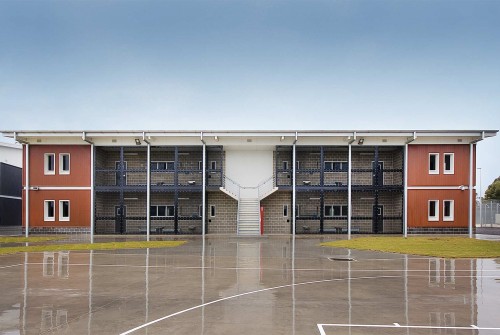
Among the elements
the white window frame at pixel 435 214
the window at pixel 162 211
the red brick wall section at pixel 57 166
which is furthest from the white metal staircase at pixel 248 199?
the white window frame at pixel 435 214

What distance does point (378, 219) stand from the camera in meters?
31.8

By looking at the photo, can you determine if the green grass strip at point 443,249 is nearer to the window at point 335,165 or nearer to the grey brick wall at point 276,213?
the grey brick wall at point 276,213

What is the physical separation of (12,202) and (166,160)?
58.3 ft

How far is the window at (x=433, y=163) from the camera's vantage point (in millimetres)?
31344

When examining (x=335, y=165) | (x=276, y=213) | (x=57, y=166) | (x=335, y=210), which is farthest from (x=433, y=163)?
(x=57, y=166)

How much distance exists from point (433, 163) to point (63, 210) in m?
28.9

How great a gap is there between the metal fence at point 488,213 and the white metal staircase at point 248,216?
3008cm

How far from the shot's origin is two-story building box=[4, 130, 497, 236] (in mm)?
31000

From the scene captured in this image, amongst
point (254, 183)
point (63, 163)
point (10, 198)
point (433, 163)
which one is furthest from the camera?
point (10, 198)

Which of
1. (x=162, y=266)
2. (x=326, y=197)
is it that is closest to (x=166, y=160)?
(x=326, y=197)

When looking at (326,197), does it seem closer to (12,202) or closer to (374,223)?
(374,223)

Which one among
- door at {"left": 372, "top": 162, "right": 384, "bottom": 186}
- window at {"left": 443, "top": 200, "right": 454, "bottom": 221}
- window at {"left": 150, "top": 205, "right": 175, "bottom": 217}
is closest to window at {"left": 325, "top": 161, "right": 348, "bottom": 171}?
door at {"left": 372, "top": 162, "right": 384, "bottom": 186}

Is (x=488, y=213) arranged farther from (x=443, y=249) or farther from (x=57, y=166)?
(x=57, y=166)

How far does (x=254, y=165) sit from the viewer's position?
33.9 m
